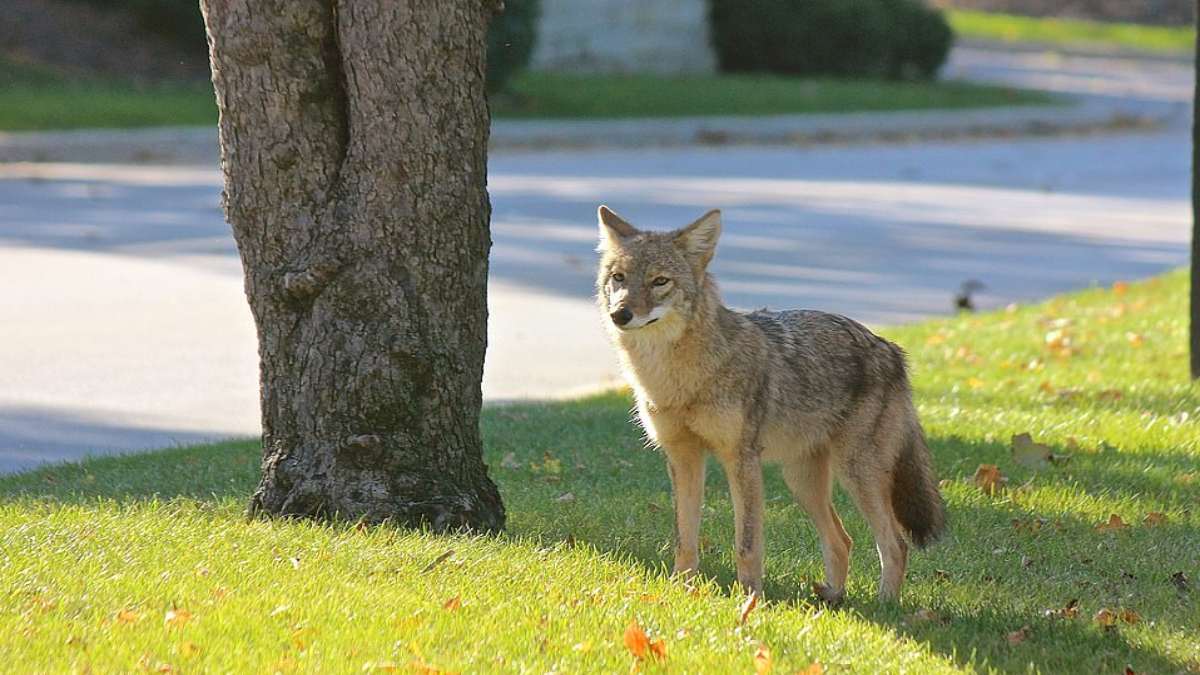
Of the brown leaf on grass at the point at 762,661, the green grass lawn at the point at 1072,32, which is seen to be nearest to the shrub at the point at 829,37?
the green grass lawn at the point at 1072,32

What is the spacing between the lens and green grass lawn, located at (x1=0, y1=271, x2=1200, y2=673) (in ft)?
16.2

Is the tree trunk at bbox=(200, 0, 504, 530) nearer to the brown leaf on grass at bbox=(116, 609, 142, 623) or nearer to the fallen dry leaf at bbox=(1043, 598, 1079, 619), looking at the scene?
the brown leaf on grass at bbox=(116, 609, 142, 623)

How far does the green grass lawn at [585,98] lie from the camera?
2312 cm

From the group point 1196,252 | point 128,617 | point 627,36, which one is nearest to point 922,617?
point 128,617

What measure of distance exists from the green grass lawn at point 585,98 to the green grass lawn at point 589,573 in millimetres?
15541

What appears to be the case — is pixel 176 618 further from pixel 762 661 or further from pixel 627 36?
pixel 627 36

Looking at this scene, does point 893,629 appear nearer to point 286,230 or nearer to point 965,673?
point 965,673

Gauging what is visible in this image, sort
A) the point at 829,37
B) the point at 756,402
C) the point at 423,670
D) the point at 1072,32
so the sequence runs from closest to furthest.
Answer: the point at 423,670 → the point at 756,402 → the point at 829,37 → the point at 1072,32

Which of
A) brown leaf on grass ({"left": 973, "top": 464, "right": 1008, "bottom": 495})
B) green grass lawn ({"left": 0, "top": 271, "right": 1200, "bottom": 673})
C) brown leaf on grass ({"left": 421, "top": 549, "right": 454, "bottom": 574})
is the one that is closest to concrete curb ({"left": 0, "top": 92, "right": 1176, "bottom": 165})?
green grass lawn ({"left": 0, "top": 271, "right": 1200, "bottom": 673})

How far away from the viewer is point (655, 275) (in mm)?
5832

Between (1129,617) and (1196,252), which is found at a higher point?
(1196,252)

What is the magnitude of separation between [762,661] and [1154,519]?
9.49 ft

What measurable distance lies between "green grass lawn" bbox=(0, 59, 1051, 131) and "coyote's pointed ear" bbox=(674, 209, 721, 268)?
1773cm

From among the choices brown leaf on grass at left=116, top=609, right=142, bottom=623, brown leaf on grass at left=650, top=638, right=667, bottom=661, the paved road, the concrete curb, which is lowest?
the paved road
